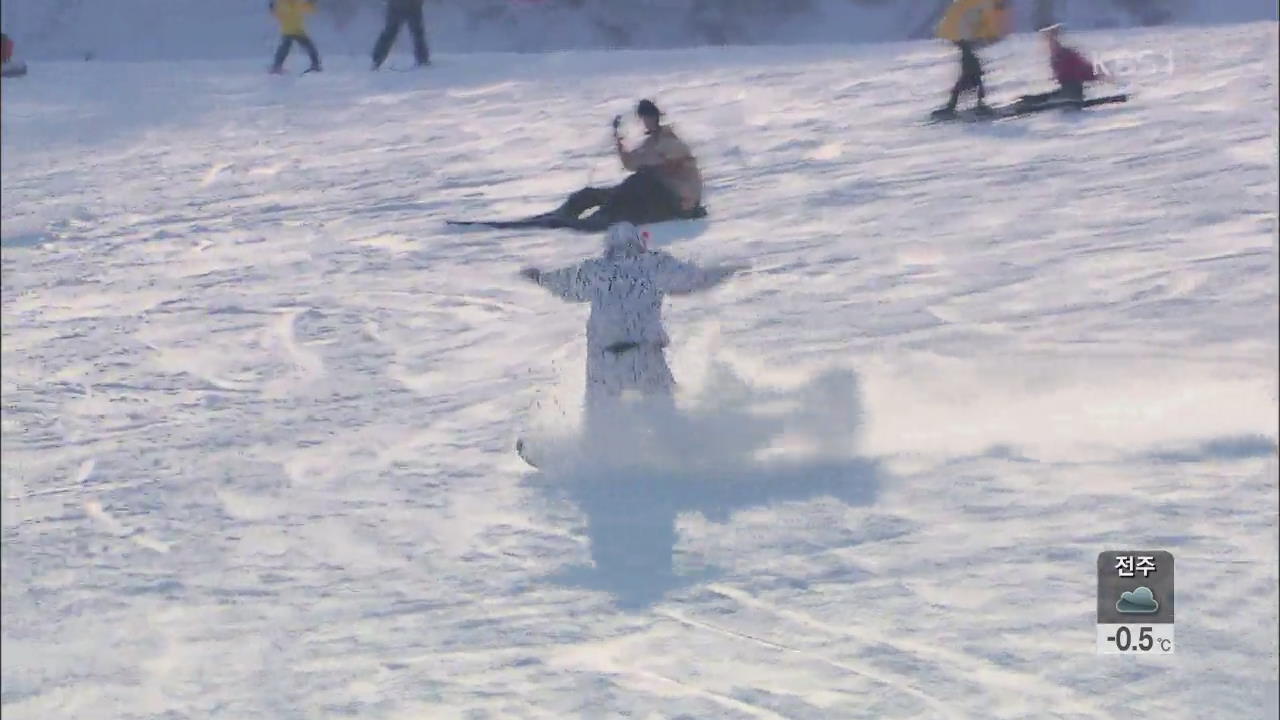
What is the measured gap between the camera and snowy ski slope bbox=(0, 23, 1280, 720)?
15.3 ft

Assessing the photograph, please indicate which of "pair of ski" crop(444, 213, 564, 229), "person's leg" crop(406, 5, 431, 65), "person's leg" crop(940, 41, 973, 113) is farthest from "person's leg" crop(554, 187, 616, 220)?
"person's leg" crop(406, 5, 431, 65)

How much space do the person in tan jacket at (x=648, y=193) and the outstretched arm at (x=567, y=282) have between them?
3281mm

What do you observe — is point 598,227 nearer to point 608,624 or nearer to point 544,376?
point 544,376

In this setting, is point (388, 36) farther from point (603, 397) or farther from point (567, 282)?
point (603, 397)

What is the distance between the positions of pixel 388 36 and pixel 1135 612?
1479cm

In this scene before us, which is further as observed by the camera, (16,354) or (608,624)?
(16,354)

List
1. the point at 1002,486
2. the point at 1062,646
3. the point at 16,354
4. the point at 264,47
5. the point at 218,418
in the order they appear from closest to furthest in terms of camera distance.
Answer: the point at 1062,646
the point at 1002,486
the point at 218,418
the point at 16,354
the point at 264,47

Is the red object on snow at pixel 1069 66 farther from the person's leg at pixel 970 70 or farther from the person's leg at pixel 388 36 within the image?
the person's leg at pixel 388 36

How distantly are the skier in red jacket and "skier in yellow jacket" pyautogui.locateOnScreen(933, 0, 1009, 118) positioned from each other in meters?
0.37

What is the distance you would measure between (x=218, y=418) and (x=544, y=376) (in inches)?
53.9

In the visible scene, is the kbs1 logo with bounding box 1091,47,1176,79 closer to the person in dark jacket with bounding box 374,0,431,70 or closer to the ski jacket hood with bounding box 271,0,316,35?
the person in dark jacket with bounding box 374,0,431,70

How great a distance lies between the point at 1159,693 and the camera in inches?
168

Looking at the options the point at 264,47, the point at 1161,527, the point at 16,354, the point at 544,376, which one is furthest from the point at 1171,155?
the point at 264,47

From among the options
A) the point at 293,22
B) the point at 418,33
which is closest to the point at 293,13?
the point at 293,22
